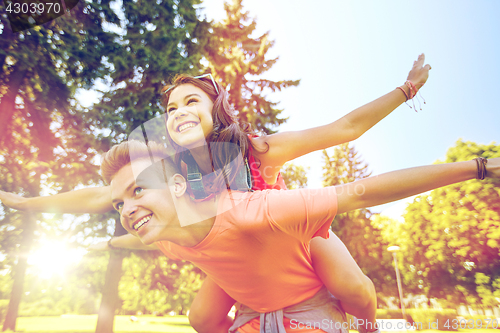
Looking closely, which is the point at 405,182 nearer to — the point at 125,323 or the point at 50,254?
the point at 50,254

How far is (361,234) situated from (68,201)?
13291mm

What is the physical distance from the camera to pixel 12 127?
484 centimetres

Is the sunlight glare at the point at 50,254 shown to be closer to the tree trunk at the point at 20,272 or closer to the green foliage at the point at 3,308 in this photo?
the tree trunk at the point at 20,272

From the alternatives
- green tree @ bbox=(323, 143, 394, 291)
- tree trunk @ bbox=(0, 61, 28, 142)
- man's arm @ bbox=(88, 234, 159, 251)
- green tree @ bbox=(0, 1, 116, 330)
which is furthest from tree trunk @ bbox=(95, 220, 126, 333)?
green tree @ bbox=(323, 143, 394, 291)

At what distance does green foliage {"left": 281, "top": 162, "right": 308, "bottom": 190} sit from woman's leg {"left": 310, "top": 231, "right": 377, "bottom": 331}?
309 inches

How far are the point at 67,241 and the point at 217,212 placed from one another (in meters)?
7.07

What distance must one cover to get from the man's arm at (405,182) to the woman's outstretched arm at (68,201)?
122 centimetres

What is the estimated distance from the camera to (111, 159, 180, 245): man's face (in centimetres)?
112

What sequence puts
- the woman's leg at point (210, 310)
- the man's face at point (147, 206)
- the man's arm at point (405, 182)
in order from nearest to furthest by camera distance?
the man's arm at point (405, 182) < the man's face at point (147, 206) < the woman's leg at point (210, 310)

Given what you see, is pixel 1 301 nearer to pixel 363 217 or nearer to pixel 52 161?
pixel 52 161

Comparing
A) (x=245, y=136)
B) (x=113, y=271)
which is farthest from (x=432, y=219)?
(x=245, y=136)

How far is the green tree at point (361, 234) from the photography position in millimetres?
12070

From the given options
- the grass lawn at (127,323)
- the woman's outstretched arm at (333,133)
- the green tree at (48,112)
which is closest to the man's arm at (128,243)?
the woman's outstretched arm at (333,133)

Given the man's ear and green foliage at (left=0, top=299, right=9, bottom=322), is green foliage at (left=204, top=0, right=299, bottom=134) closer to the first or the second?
the man's ear
